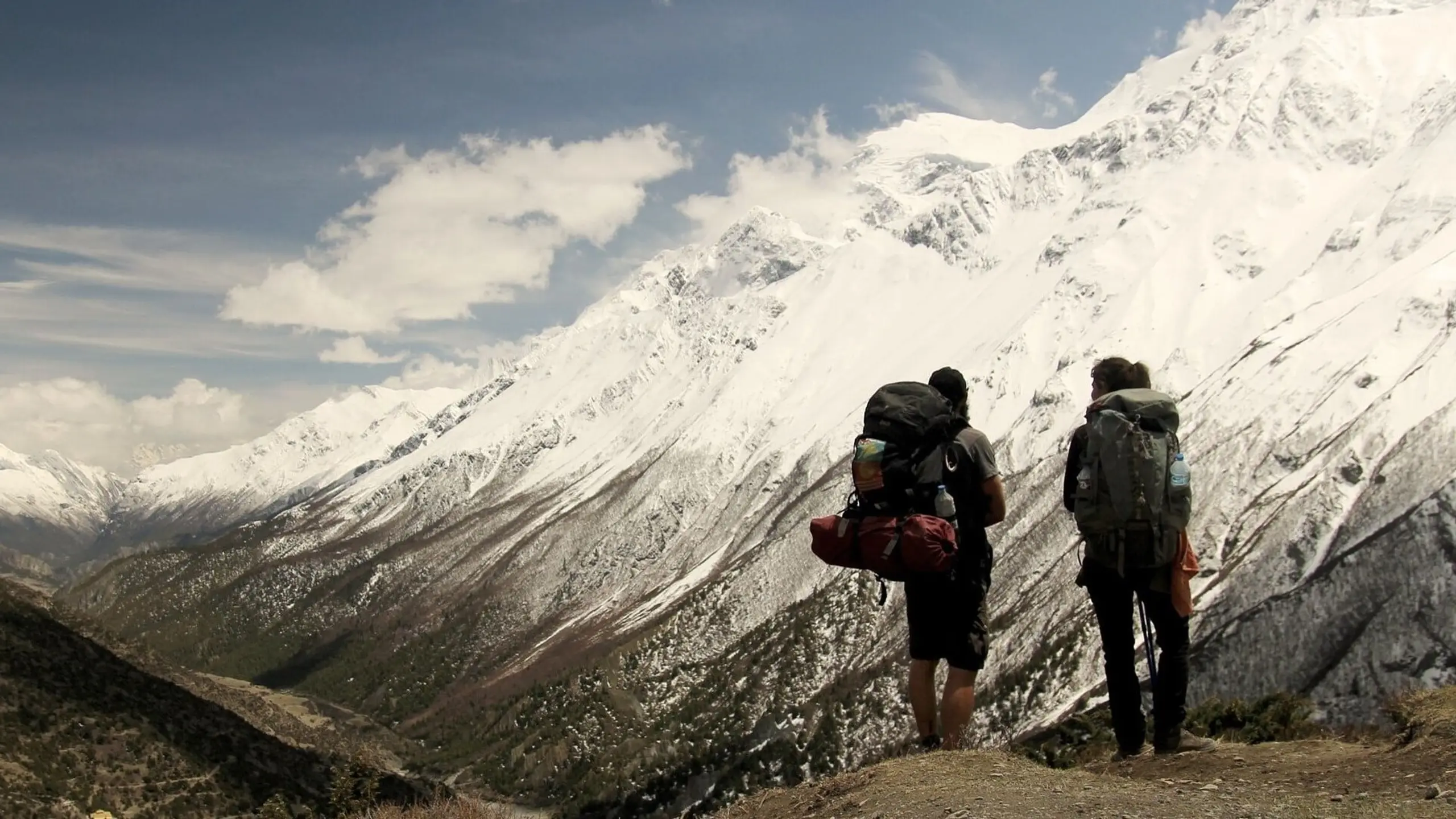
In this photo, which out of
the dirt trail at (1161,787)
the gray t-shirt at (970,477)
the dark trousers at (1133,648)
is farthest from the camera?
the dark trousers at (1133,648)

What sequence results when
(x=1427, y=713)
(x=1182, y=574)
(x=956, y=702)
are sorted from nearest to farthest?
(x=1182, y=574) → (x=956, y=702) → (x=1427, y=713)

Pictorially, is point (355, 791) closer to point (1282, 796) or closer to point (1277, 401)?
point (1282, 796)

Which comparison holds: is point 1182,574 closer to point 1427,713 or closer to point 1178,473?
point 1178,473

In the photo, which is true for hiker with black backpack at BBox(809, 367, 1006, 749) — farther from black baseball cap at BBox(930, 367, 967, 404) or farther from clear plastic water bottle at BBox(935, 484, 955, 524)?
black baseball cap at BBox(930, 367, 967, 404)

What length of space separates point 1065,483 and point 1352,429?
116 metres

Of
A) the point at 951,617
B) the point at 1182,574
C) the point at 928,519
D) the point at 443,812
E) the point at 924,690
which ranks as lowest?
the point at 443,812

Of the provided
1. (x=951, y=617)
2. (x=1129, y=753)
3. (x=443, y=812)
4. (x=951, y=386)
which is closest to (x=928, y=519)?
(x=951, y=617)

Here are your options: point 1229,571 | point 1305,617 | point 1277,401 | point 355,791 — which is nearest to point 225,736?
point 355,791

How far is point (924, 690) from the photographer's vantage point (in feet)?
40.9

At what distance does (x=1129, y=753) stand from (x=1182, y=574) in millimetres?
2688

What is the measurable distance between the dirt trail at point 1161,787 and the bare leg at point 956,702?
34 centimetres

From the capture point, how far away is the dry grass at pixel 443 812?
14625 mm

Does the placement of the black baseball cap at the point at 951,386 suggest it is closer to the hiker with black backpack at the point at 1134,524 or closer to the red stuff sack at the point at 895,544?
the hiker with black backpack at the point at 1134,524

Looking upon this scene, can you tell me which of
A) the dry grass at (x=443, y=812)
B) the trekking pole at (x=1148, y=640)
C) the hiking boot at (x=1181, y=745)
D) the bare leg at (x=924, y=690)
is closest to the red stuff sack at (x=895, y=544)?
the bare leg at (x=924, y=690)
